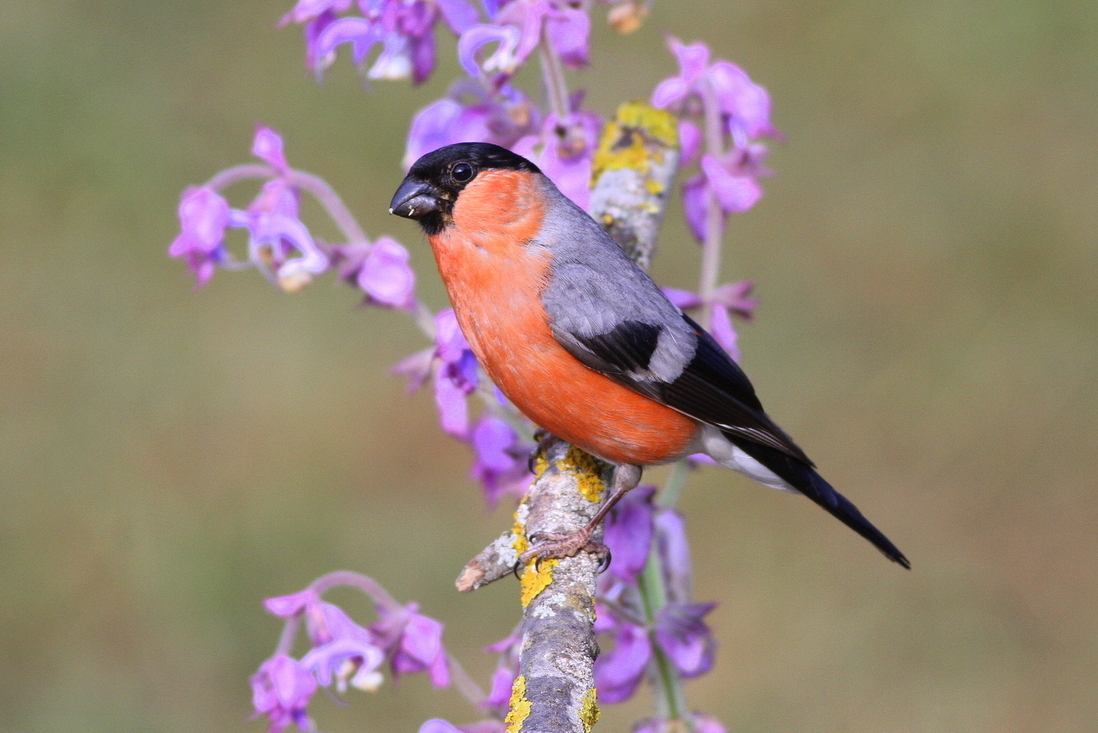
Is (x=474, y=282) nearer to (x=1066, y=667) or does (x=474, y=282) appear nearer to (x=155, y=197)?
(x=1066, y=667)

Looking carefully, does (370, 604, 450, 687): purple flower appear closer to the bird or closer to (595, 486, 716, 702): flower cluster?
(595, 486, 716, 702): flower cluster

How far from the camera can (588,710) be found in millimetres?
2055

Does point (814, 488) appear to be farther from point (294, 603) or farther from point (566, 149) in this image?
point (294, 603)

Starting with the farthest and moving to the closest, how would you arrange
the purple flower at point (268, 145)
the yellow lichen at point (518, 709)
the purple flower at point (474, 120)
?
the purple flower at point (474, 120)
the purple flower at point (268, 145)
the yellow lichen at point (518, 709)

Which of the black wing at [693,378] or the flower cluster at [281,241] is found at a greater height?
the flower cluster at [281,241]

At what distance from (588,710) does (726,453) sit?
4.19 feet

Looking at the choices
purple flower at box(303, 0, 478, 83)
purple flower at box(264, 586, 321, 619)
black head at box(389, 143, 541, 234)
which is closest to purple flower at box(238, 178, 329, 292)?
black head at box(389, 143, 541, 234)

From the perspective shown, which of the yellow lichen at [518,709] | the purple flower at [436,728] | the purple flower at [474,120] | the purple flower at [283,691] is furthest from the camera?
the purple flower at [474,120]

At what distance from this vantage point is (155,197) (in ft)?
22.7

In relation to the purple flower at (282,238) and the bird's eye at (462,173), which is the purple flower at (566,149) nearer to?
the bird's eye at (462,173)

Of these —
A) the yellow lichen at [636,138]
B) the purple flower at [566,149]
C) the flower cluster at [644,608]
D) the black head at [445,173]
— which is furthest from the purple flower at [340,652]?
the yellow lichen at [636,138]

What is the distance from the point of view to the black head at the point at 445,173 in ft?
9.48

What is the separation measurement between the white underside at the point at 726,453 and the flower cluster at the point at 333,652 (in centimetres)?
97

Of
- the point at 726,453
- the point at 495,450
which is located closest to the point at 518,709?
the point at 495,450
